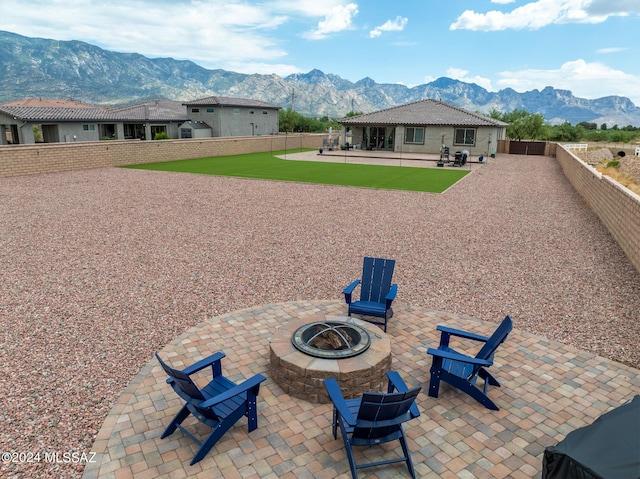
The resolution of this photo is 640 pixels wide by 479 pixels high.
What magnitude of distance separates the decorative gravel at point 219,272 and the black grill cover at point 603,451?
385cm

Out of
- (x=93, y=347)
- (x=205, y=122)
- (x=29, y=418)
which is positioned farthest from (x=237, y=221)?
(x=205, y=122)

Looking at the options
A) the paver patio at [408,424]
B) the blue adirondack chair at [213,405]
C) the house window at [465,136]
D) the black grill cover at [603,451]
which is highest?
the house window at [465,136]

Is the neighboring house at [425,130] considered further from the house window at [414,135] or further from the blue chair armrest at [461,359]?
the blue chair armrest at [461,359]

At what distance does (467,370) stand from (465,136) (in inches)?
1545

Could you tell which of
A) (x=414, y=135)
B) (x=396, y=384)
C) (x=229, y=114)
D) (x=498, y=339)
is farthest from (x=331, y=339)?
(x=229, y=114)

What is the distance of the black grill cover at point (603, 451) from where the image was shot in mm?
2689

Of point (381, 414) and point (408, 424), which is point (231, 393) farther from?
point (408, 424)

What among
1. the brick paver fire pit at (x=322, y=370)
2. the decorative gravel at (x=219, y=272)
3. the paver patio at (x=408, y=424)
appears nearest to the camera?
the paver patio at (x=408, y=424)

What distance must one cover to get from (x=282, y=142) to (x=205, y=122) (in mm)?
14001

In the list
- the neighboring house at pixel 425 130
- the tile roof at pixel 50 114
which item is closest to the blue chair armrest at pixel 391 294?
the neighboring house at pixel 425 130

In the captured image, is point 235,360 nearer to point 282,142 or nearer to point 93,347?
point 93,347

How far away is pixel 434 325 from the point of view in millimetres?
7160

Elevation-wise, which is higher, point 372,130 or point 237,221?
point 372,130

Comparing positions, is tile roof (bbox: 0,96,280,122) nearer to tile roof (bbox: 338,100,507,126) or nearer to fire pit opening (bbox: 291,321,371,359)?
tile roof (bbox: 338,100,507,126)
